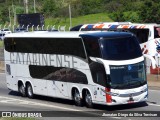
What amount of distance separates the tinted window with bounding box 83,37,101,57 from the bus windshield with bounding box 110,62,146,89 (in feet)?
3.15

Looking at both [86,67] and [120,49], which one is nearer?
[120,49]

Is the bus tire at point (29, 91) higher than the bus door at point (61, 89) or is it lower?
lower

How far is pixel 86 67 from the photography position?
902 inches

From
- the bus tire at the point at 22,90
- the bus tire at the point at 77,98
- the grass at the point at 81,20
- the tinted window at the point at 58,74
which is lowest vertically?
the grass at the point at 81,20

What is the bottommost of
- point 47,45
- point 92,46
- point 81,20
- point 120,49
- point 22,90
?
point 81,20

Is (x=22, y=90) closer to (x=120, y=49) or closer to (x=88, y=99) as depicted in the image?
(x=88, y=99)

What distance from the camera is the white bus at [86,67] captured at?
862 inches

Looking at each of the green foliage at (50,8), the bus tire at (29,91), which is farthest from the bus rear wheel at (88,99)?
the green foliage at (50,8)

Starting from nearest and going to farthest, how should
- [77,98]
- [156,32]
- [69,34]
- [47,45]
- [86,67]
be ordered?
[86,67] → [77,98] → [69,34] → [47,45] → [156,32]

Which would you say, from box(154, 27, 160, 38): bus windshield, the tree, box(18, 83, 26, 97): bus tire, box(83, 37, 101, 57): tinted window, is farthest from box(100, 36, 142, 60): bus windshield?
the tree

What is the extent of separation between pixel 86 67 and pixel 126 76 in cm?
182

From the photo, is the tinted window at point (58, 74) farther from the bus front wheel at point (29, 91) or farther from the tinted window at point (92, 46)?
the tinted window at point (92, 46)

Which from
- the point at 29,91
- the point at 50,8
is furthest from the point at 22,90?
the point at 50,8

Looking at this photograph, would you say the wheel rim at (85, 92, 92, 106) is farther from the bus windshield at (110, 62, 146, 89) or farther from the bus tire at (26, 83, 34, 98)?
the bus tire at (26, 83, 34, 98)
